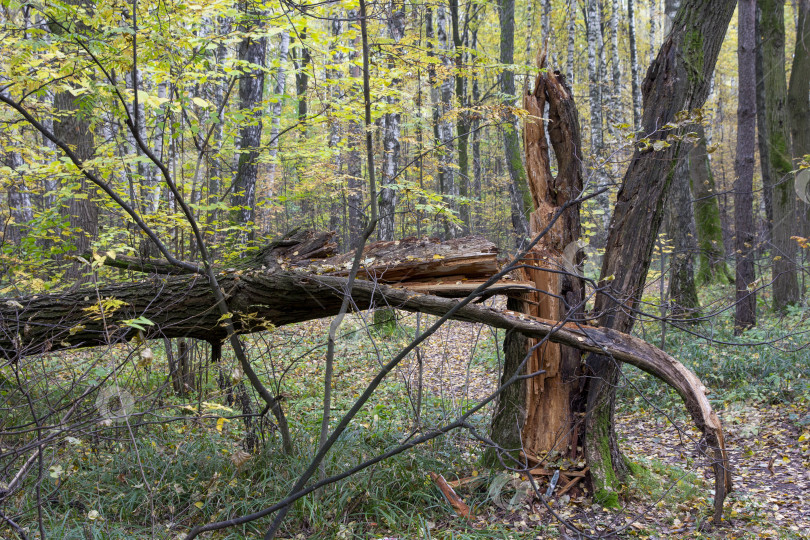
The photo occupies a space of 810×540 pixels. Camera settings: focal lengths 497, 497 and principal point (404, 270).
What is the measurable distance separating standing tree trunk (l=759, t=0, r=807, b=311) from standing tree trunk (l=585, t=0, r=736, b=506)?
616cm

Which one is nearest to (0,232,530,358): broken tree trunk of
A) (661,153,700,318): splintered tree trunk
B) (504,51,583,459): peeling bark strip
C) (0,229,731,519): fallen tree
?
(0,229,731,519): fallen tree

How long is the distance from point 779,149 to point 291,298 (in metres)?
9.68

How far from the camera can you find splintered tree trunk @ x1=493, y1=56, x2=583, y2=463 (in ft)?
14.3

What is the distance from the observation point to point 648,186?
421cm

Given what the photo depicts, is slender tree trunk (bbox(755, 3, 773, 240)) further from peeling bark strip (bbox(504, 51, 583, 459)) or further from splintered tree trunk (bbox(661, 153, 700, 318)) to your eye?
peeling bark strip (bbox(504, 51, 583, 459))

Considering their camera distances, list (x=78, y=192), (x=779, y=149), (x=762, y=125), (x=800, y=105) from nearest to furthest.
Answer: (x=78, y=192) < (x=800, y=105) < (x=779, y=149) < (x=762, y=125)

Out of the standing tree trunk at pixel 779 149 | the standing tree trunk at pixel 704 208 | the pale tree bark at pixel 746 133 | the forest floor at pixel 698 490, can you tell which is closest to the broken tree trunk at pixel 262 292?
the forest floor at pixel 698 490

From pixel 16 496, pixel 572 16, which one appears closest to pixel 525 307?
pixel 16 496

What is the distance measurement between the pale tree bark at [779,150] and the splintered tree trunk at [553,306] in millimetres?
6693

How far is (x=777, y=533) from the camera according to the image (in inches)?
143

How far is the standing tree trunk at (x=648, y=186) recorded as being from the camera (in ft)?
13.8

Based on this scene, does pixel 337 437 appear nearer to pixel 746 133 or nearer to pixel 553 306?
pixel 553 306

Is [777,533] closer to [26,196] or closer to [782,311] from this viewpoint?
[782,311]

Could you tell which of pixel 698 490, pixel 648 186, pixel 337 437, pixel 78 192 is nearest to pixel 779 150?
pixel 648 186
